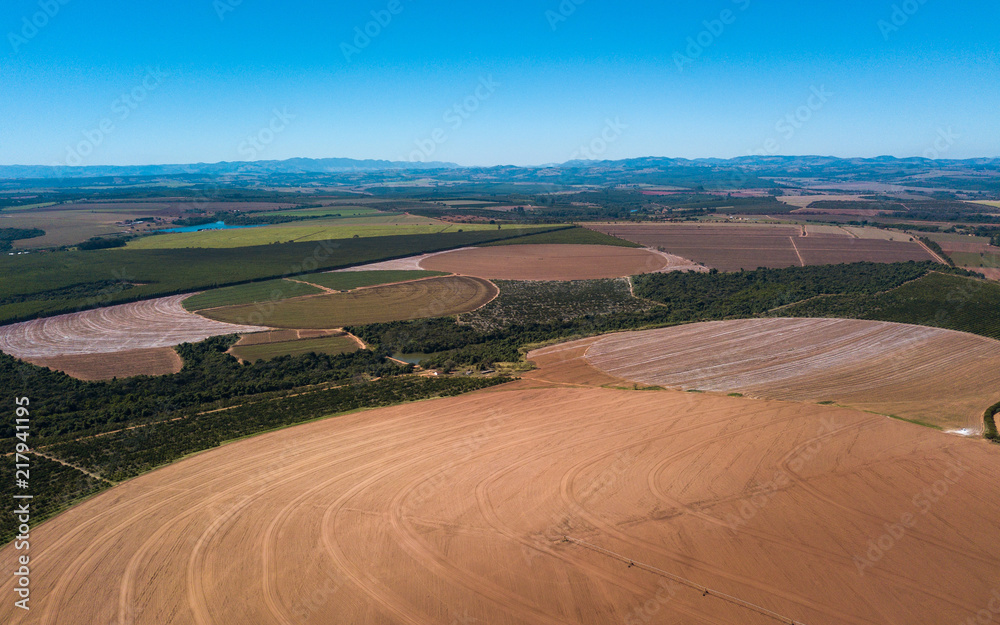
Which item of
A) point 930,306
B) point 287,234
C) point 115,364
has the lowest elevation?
point 115,364

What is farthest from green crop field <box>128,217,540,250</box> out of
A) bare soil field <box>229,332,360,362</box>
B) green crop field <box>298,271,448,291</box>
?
bare soil field <box>229,332,360,362</box>

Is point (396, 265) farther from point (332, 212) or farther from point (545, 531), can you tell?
point (332, 212)

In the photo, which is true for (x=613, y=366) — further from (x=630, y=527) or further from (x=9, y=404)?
(x=9, y=404)

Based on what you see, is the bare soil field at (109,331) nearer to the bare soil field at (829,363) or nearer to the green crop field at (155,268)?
the green crop field at (155,268)

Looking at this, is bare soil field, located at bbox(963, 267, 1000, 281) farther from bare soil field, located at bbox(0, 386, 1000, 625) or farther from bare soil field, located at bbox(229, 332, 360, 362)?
bare soil field, located at bbox(229, 332, 360, 362)

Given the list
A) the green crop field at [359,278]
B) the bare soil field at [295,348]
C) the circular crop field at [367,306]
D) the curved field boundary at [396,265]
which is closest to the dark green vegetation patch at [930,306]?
the circular crop field at [367,306]

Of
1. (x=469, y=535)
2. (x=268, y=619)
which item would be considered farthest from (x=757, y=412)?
(x=268, y=619)

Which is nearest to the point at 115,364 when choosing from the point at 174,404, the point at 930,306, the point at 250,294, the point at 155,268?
the point at 174,404
